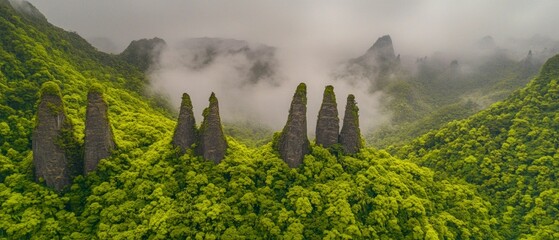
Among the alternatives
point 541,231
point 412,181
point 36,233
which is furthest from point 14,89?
point 541,231

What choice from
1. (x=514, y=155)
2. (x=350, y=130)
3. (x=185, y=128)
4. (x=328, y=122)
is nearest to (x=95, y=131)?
(x=185, y=128)

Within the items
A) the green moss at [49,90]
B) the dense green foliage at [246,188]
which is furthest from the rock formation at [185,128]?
the green moss at [49,90]

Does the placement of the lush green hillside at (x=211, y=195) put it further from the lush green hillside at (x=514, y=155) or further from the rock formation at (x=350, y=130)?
the lush green hillside at (x=514, y=155)

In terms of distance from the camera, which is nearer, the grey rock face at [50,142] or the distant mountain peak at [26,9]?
the grey rock face at [50,142]

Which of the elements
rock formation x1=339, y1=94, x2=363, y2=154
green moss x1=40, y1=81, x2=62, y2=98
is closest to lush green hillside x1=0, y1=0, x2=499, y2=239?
rock formation x1=339, y1=94, x2=363, y2=154

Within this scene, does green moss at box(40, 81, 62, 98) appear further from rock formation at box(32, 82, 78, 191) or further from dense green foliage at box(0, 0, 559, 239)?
dense green foliage at box(0, 0, 559, 239)
